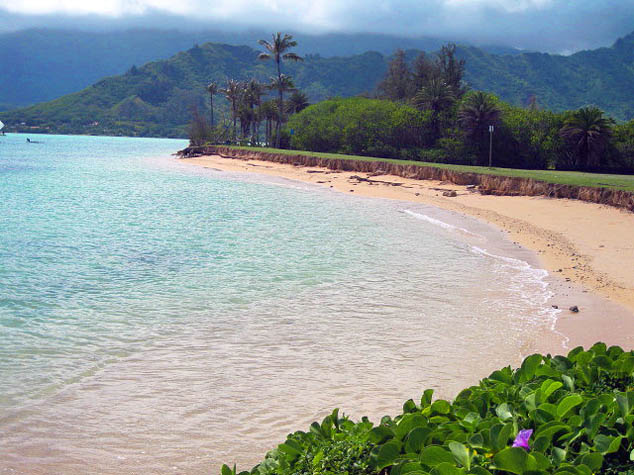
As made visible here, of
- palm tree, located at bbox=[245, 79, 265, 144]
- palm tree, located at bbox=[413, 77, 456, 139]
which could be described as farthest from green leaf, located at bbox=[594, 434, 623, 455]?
palm tree, located at bbox=[245, 79, 265, 144]

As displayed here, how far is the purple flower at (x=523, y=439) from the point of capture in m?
2.30

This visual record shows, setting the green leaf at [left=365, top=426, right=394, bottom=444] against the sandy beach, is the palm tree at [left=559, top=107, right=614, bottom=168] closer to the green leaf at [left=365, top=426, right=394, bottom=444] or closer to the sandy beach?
the sandy beach

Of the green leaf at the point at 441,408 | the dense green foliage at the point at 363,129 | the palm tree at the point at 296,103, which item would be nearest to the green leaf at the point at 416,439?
the green leaf at the point at 441,408

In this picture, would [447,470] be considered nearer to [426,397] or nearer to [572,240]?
[426,397]

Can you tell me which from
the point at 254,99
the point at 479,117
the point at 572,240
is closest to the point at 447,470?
the point at 572,240

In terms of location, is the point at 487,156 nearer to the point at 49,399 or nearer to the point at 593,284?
the point at 593,284

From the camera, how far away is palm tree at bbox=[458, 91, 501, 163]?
3997 cm

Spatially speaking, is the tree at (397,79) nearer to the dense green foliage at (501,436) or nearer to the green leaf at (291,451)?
the dense green foliage at (501,436)

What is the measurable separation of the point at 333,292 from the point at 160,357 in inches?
147

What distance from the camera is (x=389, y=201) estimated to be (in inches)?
1011

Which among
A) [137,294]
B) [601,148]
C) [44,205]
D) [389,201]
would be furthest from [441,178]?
[137,294]

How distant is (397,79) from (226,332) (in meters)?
74.7

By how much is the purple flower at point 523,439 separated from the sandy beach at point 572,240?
5219 mm

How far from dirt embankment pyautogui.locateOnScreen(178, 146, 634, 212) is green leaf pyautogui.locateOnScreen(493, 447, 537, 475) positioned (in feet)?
58.7
